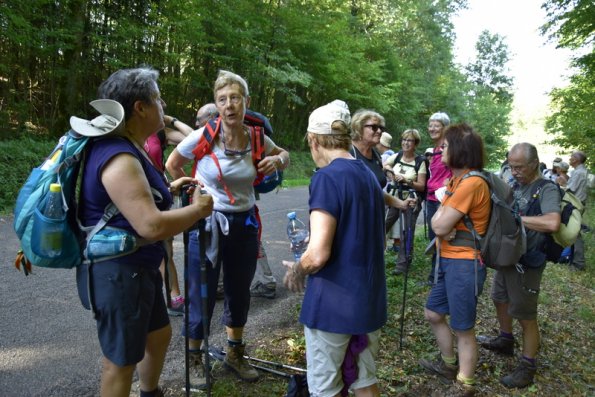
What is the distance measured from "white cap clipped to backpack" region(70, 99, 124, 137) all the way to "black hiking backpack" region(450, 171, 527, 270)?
2.21 metres

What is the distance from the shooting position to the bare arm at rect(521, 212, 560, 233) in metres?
3.26

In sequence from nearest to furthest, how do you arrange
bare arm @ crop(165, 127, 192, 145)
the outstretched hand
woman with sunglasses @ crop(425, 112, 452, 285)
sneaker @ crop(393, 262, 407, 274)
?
the outstretched hand → bare arm @ crop(165, 127, 192, 145) → woman with sunglasses @ crop(425, 112, 452, 285) → sneaker @ crop(393, 262, 407, 274)

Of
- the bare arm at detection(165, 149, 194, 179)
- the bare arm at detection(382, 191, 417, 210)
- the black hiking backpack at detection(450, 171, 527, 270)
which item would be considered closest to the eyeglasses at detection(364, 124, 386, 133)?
the bare arm at detection(382, 191, 417, 210)

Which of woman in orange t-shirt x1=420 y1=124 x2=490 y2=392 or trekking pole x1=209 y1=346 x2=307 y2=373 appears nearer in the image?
woman in orange t-shirt x1=420 y1=124 x2=490 y2=392

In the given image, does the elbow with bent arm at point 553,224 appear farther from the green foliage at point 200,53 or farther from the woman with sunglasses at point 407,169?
the green foliage at point 200,53

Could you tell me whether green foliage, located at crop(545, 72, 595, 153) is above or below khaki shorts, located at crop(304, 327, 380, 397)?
above

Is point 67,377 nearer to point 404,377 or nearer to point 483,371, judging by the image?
point 404,377

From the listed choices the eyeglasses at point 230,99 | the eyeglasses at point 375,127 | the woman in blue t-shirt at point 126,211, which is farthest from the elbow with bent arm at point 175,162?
the eyeglasses at point 375,127

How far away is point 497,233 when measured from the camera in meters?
2.97

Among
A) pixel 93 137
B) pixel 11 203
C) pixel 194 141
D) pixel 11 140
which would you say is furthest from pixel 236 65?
pixel 93 137

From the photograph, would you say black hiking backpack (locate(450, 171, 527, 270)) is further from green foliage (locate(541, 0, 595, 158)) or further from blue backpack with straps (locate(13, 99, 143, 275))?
green foliage (locate(541, 0, 595, 158))

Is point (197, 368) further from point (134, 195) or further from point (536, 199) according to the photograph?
point (536, 199)

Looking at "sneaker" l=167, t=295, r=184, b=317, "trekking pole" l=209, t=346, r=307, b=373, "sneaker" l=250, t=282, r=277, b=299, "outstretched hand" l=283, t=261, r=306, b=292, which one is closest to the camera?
"outstretched hand" l=283, t=261, r=306, b=292

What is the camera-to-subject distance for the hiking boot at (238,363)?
311 centimetres
